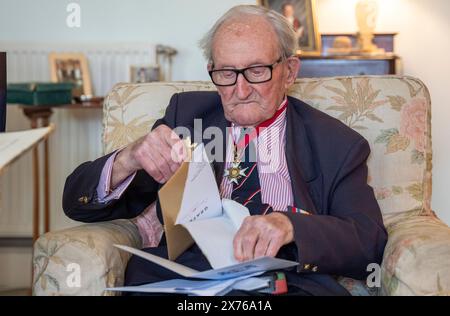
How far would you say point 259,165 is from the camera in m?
1.80

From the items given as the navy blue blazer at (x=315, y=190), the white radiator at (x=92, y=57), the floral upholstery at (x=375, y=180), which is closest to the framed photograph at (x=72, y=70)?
the white radiator at (x=92, y=57)

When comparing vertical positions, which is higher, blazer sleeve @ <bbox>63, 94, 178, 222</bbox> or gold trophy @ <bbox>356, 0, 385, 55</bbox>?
gold trophy @ <bbox>356, 0, 385, 55</bbox>

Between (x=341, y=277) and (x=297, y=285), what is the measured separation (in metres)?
0.24

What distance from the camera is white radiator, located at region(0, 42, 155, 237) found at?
3494 millimetres

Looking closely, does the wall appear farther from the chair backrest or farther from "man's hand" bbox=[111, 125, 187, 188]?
"man's hand" bbox=[111, 125, 187, 188]

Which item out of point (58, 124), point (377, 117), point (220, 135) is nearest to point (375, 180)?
point (377, 117)

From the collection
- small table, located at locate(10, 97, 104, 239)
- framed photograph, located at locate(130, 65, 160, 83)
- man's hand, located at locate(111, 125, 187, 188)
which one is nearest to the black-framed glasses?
man's hand, located at locate(111, 125, 187, 188)

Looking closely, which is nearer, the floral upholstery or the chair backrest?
the floral upholstery

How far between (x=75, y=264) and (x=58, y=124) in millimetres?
2171

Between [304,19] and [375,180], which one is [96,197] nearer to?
[375,180]

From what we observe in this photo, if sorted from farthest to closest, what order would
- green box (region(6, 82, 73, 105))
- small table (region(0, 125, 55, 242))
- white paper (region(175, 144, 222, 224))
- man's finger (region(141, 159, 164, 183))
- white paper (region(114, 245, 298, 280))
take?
green box (region(6, 82, 73, 105)) → man's finger (region(141, 159, 164, 183)) → white paper (region(175, 144, 222, 224)) → white paper (region(114, 245, 298, 280)) → small table (region(0, 125, 55, 242))

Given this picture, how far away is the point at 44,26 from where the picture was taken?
356 centimetres

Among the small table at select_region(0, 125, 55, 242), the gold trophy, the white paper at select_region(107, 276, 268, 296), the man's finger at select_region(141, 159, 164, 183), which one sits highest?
the gold trophy

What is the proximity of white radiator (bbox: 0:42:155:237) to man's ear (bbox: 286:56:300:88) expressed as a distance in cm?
169
